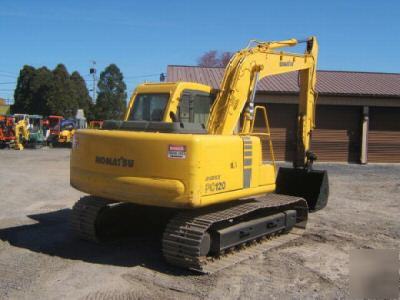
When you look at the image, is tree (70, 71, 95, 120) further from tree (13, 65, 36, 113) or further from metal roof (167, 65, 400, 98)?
metal roof (167, 65, 400, 98)

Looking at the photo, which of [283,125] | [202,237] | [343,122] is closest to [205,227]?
[202,237]

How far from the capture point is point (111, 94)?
53.8 metres

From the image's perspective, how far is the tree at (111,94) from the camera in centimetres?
5294

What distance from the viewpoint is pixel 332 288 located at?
5.98 meters

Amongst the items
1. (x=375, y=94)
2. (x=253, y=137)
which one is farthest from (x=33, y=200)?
(x=375, y=94)

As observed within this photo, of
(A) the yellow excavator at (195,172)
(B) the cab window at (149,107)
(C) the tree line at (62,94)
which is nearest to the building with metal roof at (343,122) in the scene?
(A) the yellow excavator at (195,172)

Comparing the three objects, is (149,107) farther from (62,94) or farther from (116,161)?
(62,94)

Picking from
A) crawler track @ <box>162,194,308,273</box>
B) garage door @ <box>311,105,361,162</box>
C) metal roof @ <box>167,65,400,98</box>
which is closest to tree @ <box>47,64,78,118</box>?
metal roof @ <box>167,65,400,98</box>

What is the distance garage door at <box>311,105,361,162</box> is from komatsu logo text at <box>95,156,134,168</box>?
52.2ft

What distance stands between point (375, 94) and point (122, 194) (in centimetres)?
1732

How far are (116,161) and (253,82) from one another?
273cm

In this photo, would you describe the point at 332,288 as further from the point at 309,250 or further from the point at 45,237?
the point at 45,237

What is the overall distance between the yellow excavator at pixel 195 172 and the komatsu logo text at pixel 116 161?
0.04 ft

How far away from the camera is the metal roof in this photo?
21.7 metres
